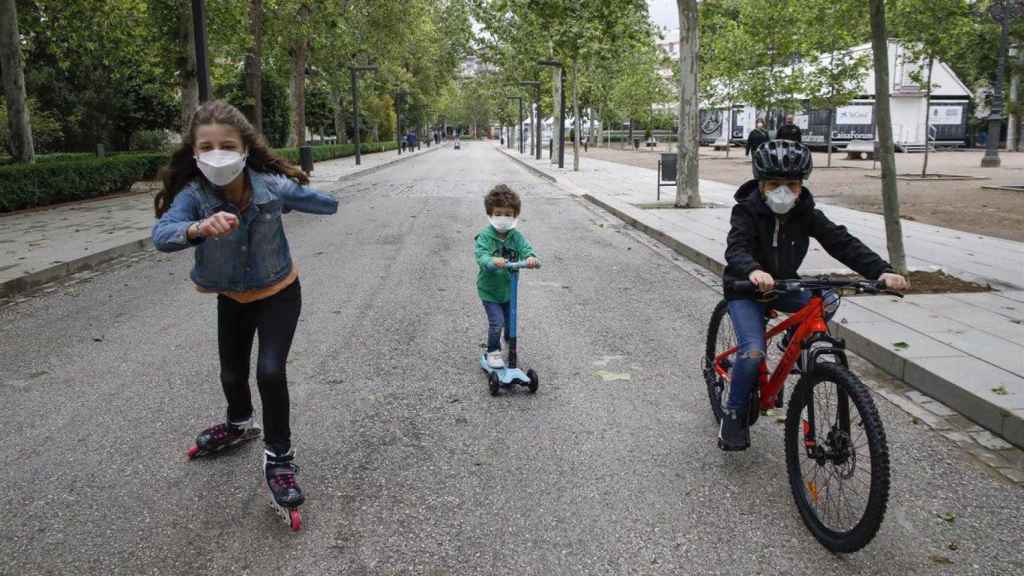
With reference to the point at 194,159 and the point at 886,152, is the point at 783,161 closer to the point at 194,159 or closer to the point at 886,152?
the point at 194,159

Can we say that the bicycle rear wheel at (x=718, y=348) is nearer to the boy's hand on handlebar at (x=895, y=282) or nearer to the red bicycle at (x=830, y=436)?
the red bicycle at (x=830, y=436)

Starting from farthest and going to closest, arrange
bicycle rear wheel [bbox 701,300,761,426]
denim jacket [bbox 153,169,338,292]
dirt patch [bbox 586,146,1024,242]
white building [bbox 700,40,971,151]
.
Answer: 1. white building [bbox 700,40,971,151]
2. dirt patch [bbox 586,146,1024,242]
3. bicycle rear wheel [bbox 701,300,761,426]
4. denim jacket [bbox 153,169,338,292]

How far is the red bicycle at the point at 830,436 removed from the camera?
9.33ft

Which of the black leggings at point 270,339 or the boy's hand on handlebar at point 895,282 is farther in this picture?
the black leggings at point 270,339

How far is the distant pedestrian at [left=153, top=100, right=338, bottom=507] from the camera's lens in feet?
10.0

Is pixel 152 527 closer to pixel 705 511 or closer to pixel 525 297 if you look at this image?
pixel 705 511

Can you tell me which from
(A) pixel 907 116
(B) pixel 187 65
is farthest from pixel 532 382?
(A) pixel 907 116

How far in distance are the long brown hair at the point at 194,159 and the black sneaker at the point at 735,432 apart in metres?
2.23

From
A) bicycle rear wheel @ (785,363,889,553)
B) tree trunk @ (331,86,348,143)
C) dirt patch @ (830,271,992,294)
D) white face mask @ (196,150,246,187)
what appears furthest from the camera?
tree trunk @ (331,86,348,143)

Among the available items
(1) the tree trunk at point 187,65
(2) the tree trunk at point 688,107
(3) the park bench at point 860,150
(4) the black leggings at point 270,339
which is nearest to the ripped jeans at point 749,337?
(4) the black leggings at point 270,339

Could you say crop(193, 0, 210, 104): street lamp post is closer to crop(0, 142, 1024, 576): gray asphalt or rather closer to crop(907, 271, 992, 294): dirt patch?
crop(0, 142, 1024, 576): gray asphalt

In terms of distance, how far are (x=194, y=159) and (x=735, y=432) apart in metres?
2.71

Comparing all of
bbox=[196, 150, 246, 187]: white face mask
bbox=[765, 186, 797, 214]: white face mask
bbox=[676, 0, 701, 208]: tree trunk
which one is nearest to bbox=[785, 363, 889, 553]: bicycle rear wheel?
bbox=[765, 186, 797, 214]: white face mask

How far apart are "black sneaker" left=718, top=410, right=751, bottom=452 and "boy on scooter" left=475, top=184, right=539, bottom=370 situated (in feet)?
4.59
